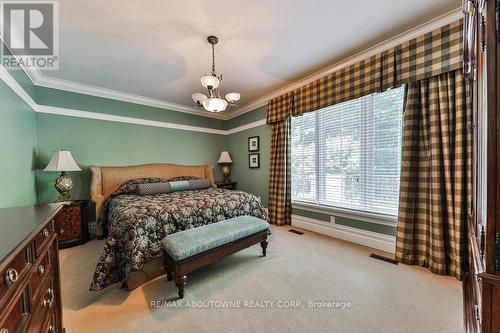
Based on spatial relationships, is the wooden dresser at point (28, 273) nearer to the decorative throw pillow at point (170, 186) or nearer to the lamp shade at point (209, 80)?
the lamp shade at point (209, 80)

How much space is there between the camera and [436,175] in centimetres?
200

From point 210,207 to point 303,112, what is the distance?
84.1 inches

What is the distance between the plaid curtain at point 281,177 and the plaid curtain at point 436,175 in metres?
1.74

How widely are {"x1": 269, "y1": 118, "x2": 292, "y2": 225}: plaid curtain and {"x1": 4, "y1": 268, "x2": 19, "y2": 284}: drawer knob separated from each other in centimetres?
330

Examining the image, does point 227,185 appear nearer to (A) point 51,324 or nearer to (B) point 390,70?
(B) point 390,70

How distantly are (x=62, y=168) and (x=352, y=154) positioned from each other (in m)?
4.11

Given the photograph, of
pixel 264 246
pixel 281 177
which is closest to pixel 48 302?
pixel 264 246

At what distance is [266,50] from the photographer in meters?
2.48

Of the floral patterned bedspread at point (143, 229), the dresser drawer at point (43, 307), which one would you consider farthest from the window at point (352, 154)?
the dresser drawer at point (43, 307)

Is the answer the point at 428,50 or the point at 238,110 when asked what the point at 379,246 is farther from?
the point at 238,110

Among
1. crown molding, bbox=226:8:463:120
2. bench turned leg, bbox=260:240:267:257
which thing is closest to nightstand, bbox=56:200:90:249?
bench turned leg, bbox=260:240:267:257

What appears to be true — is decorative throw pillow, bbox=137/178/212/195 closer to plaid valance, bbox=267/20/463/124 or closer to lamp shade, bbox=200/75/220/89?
lamp shade, bbox=200/75/220/89

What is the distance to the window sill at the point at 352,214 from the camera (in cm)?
245

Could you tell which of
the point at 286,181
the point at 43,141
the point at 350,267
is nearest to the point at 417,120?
the point at 350,267
